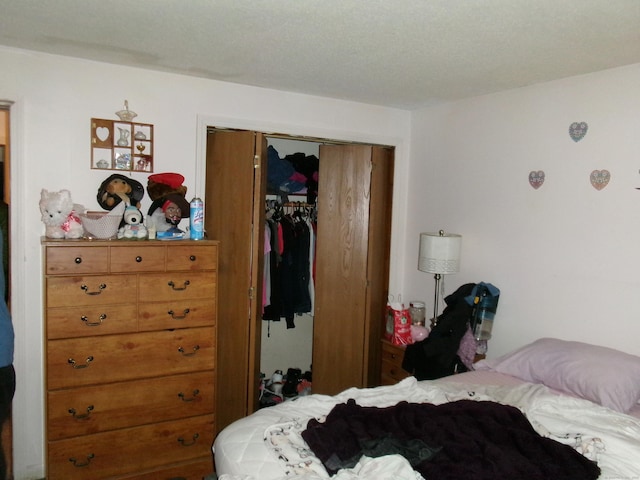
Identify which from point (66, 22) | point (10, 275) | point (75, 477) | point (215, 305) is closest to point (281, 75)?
point (66, 22)

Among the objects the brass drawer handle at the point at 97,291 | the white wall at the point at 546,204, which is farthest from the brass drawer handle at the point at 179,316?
the white wall at the point at 546,204

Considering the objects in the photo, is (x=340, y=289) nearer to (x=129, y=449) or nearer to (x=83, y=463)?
(x=129, y=449)

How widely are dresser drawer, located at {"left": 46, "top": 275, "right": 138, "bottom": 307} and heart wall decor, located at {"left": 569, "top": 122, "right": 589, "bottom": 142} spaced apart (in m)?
2.56

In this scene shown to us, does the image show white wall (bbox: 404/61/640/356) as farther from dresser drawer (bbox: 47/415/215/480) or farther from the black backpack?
dresser drawer (bbox: 47/415/215/480)

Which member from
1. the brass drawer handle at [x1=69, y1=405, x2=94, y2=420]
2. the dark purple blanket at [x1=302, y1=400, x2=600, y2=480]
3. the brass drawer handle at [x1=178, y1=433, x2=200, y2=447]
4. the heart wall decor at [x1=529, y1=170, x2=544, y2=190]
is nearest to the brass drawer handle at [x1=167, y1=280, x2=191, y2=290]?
the brass drawer handle at [x1=69, y1=405, x2=94, y2=420]

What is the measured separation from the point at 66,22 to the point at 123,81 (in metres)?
0.70

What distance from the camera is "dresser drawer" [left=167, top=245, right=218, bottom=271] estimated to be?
8.71 ft

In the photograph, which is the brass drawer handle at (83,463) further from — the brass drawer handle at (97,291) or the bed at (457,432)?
the bed at (457,432)

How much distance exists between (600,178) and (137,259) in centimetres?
253

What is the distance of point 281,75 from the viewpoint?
2934 mm

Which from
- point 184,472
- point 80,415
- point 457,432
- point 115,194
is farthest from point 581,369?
point 115,194

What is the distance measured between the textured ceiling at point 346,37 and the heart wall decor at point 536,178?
542 mm

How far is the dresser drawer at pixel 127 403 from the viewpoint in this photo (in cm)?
248

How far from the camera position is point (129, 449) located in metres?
2.64
